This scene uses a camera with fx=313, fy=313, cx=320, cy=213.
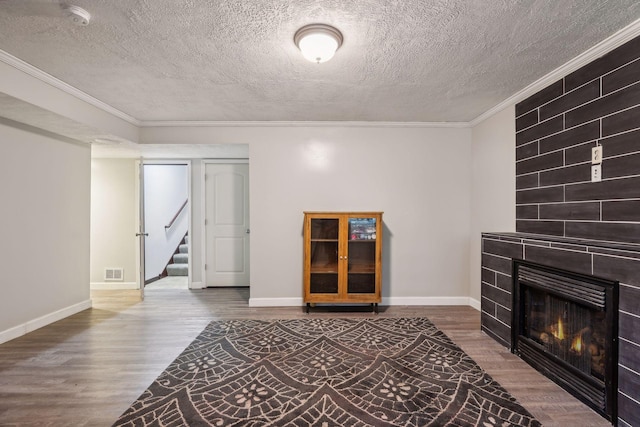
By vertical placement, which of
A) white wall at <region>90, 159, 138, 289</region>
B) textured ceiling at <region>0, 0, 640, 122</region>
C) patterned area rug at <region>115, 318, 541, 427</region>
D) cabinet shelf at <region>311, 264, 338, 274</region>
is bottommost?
patterned area rug at <region>115, 318, 541, 427</region>

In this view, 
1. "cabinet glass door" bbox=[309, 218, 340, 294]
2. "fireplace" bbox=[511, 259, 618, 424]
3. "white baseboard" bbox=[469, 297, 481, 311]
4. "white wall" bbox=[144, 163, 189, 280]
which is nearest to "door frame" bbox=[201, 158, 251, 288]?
"white wall" bbox=[144, 163, 189, 280]

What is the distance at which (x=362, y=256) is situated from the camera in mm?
3650

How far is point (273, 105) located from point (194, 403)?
2726 mm

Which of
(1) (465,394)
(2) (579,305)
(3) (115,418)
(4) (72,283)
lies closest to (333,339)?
(1) (465,394)

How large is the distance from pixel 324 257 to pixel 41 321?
3.02 meters

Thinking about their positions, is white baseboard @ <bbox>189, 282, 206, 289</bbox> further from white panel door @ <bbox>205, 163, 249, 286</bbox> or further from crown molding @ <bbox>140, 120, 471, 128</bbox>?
crown molding @ <bbox>140, 120, 471, 128</bbox>

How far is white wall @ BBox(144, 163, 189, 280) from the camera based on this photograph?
5.54m

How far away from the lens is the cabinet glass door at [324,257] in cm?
365

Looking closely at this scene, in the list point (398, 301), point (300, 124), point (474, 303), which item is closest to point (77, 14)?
point (300, 124)

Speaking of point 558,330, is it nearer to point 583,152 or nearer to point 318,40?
point 583,152

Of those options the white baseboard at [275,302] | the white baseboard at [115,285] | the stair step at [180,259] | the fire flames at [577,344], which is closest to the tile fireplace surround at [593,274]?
the fire flames at [577,344]

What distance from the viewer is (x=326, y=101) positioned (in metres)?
3.21

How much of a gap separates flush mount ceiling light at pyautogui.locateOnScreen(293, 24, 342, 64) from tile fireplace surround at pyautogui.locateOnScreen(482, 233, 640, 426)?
6.66 feet

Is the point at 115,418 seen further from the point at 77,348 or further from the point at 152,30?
the point at 152,30
